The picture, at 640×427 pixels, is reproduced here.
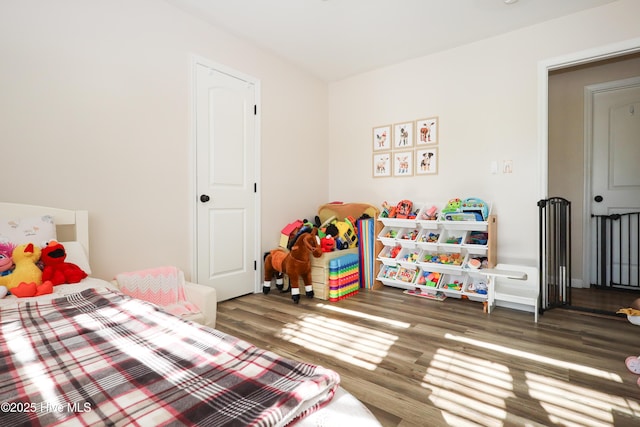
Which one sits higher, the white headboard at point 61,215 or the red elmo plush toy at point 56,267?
the white headboard at point 61,215

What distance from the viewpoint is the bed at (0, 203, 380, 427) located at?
61 centimetres

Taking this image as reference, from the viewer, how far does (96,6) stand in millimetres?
2264

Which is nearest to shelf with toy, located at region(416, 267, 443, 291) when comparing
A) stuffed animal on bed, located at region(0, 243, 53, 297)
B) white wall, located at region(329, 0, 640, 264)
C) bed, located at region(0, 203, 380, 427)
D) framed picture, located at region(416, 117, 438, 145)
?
white wall, located at region(329, 0, 640, 264)

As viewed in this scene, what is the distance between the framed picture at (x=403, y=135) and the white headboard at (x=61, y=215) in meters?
3.04

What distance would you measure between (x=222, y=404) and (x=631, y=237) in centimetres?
450

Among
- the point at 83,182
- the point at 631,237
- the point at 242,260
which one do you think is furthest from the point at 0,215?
the point at 631,237

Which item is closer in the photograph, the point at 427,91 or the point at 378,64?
the point at 427,91

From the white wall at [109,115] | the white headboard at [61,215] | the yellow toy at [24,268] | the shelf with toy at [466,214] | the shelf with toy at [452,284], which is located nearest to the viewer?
the yellow toy at [24,268]

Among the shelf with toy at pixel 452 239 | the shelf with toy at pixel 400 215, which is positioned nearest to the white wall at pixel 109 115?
the shelf with toy at pixel 400 215

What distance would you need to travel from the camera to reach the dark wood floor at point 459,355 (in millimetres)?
1475

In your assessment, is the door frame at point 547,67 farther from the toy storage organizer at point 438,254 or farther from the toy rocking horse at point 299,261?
the toy rocking horse at point 299,261

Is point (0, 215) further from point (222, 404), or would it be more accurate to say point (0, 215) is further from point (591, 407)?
point (591, 407)

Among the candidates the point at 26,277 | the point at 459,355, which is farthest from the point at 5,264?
the point at 459,355

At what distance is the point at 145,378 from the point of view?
728 mm
